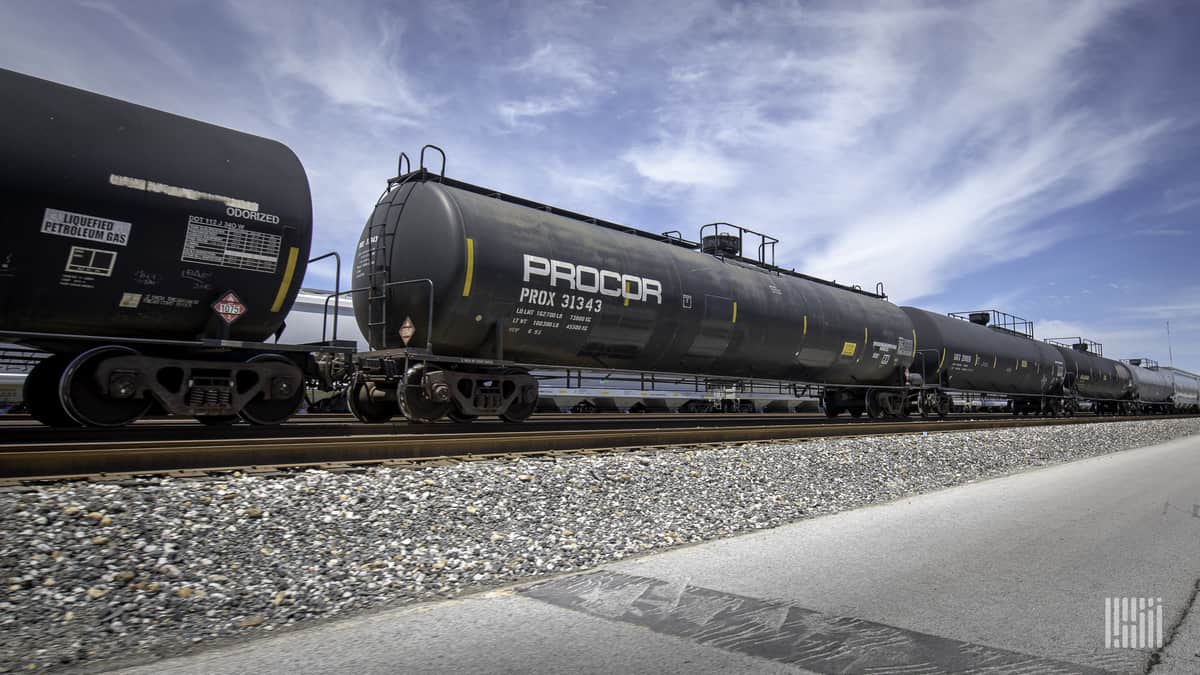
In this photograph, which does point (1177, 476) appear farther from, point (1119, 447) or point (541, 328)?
point (541, 328)

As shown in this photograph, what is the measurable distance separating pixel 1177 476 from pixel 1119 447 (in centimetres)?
757

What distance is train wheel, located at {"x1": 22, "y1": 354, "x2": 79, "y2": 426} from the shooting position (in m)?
6.93

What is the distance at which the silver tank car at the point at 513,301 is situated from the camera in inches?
369

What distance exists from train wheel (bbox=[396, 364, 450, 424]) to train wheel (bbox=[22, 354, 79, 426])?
349cm

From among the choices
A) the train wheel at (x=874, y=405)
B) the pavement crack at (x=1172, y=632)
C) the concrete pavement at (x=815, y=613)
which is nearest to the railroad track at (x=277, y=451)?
the concrete pavement at (x=815, y=613)

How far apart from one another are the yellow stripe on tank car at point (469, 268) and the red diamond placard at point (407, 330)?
862mm

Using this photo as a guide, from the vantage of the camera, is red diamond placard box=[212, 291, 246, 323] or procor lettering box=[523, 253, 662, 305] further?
procor lettering box=[523, 253, 662, 305]

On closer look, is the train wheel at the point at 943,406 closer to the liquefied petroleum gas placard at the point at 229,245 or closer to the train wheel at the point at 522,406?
the train wheel at the point at 522,406

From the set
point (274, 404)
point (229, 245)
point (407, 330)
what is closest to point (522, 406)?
point (407, 330)

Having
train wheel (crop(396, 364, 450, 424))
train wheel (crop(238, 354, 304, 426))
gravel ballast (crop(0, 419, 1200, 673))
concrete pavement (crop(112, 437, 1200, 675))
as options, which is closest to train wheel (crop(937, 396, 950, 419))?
gravel ballast (crop(0, 419, 1200, 673))

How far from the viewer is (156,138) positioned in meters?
7.10

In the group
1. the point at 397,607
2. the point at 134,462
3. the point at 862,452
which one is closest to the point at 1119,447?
the point at 862,452

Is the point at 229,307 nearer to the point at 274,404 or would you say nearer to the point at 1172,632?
the point at 274,404

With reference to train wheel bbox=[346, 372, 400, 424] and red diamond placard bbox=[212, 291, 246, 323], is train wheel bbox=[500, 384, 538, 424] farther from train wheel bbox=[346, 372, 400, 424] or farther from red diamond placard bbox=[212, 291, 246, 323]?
red diamond placard bbox=[212, 291, 246, 323]
